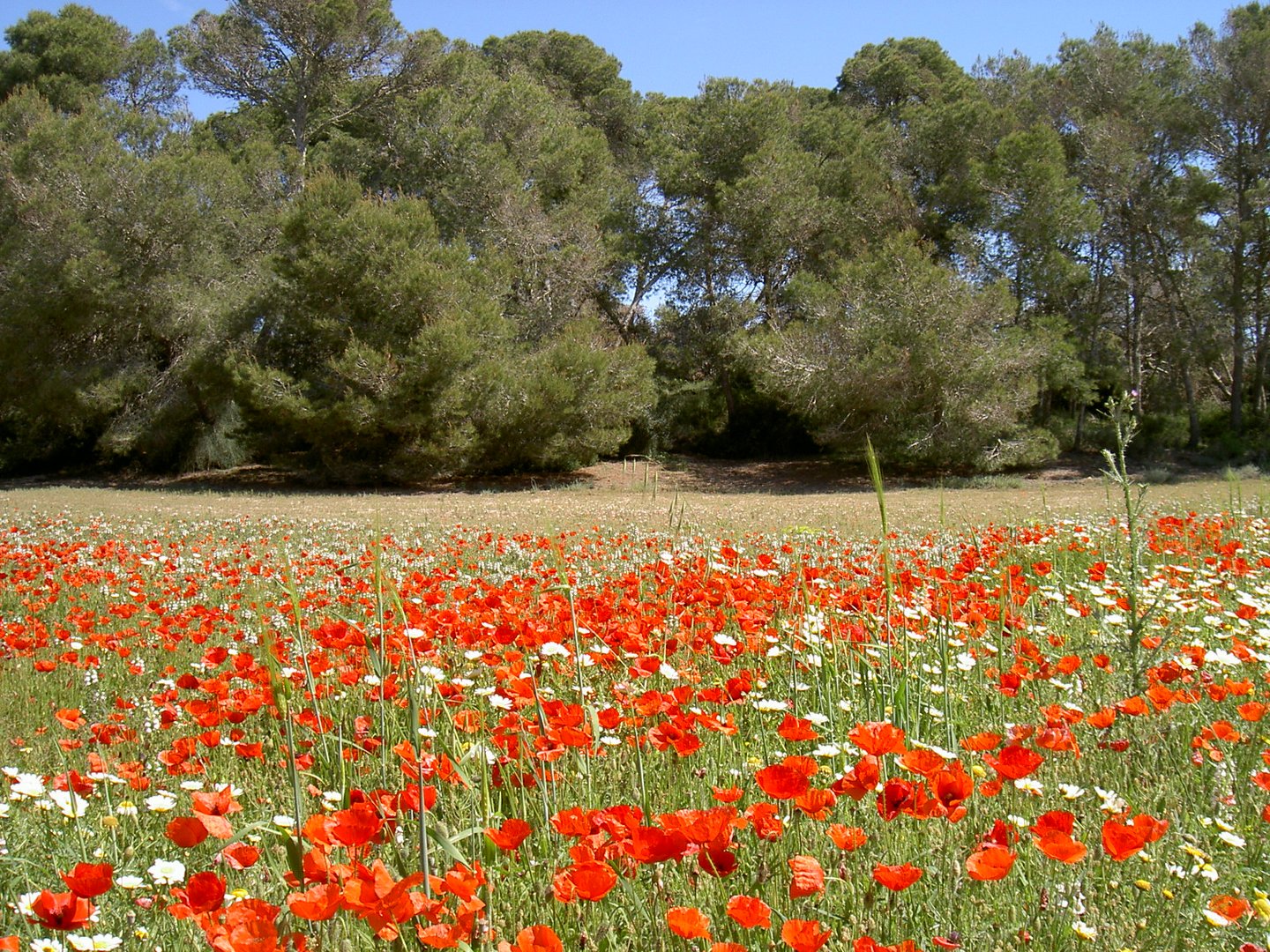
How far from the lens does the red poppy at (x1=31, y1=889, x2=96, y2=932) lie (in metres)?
1.14

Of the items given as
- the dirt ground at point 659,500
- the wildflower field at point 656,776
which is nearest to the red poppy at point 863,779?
the wildflower field at point 656,776

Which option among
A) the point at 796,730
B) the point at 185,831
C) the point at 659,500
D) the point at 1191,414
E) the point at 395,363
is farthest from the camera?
the point at 1191,414

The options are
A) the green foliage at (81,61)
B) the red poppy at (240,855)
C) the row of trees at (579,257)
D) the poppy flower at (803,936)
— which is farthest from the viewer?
the green foliage at (81,61)

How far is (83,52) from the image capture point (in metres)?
28.6

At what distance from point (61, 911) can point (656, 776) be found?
132 cm

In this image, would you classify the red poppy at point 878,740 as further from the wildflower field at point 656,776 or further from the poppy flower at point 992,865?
the poppy flower at point 992,865

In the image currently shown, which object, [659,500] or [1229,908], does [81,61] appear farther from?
[1229,908]

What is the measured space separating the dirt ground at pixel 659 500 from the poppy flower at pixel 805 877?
2.33 meters

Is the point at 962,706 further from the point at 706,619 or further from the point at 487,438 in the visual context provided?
the point at 487,438

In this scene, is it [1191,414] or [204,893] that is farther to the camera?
[1191,414]

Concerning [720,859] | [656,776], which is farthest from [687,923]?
[656,776]

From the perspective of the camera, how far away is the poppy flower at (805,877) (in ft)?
4.09

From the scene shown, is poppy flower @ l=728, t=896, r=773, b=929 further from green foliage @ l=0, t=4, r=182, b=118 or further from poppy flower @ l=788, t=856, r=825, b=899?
green foliage @ l=0, t=4, r=182, b=118

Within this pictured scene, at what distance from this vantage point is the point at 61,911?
118cm
